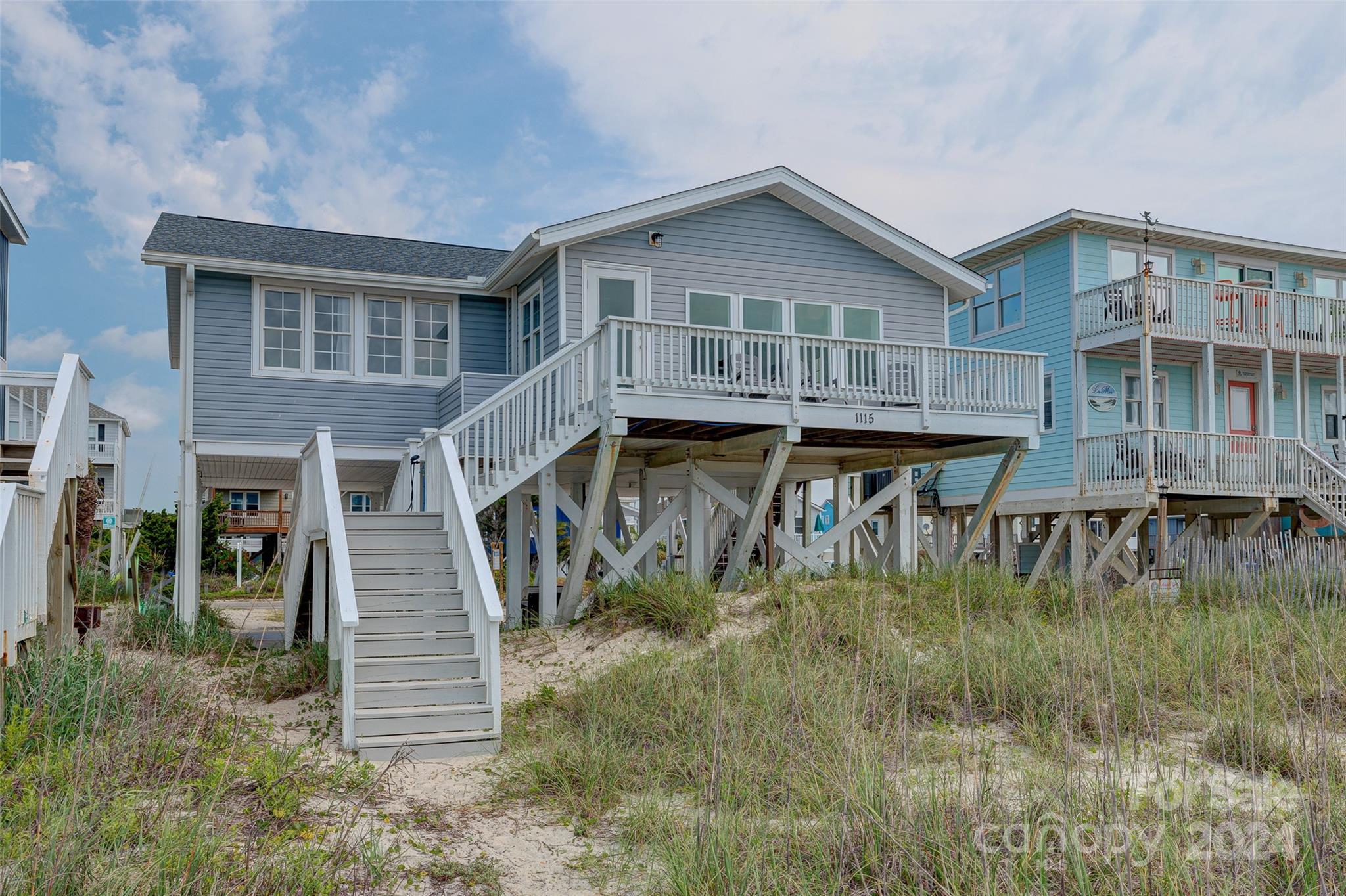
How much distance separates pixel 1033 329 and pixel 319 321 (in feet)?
46.1


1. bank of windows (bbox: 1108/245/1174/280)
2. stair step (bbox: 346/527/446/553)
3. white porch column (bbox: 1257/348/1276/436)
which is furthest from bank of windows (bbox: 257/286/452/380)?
white porch column (bbox: 1257/348/1276/436)

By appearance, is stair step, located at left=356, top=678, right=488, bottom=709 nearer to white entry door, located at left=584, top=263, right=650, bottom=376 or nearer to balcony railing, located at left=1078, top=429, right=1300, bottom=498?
white entry door, located at left=584, top=263, right=650, bottom=376

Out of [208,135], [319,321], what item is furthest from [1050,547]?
[208,135]

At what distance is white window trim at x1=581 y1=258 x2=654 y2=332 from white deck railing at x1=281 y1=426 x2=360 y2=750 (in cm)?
460

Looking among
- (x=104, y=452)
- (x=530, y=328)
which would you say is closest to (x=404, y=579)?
(x=530, y=328)

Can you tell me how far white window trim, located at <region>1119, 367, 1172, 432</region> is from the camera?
2244cm

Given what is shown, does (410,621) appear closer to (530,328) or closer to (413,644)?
(413,644)

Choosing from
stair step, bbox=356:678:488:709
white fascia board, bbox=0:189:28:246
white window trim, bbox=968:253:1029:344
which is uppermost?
white fascia board, bbox=0:189:28:246

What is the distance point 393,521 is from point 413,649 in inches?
89.9

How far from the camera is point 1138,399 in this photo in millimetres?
22547

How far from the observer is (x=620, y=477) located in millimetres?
19328

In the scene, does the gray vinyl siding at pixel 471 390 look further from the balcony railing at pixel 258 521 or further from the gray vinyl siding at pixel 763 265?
the balcony railing at pixel 258 521

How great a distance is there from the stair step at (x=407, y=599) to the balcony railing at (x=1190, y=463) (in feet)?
43.0

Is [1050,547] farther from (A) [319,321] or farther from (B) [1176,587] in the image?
(A) [319,321]
